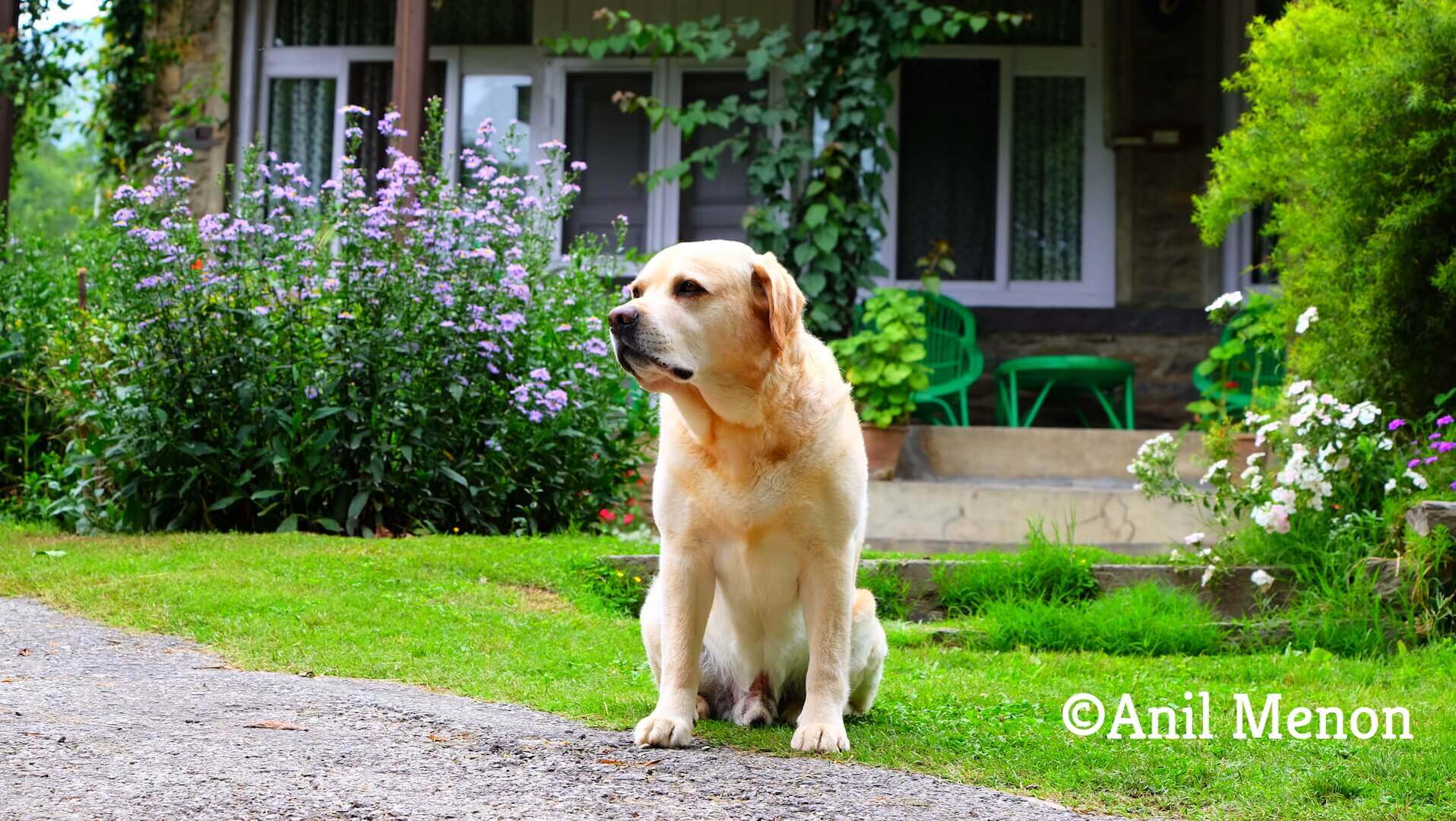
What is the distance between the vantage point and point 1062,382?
30.5ft

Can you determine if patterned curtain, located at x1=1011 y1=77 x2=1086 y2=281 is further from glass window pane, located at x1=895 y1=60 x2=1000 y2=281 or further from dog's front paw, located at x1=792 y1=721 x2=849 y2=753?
dog's front paw, located at x1=792 y1=721 x2=849 y2=753

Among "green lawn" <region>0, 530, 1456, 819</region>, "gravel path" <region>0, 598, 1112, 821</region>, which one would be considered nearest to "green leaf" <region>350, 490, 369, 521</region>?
"green lawn" <region>0, 530, 1456, 819</region>

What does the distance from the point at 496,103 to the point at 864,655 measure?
805 centimetres

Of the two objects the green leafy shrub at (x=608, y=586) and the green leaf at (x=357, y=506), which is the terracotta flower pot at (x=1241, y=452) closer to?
the green leafy shrub at (x=608, y=586)

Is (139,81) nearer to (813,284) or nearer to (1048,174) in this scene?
(813,284)

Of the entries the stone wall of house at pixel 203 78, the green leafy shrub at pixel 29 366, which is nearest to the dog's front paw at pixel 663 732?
the green leafy shrub at pixel 29 366

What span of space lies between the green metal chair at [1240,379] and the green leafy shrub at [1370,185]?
267 cm

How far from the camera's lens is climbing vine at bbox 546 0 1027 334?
8742 millimetres

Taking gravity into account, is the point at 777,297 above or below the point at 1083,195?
below

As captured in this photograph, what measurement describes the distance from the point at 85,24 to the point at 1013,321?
7.05 m

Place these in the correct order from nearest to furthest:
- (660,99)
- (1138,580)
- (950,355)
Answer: (1138,580)
(950,355)
(660,99)

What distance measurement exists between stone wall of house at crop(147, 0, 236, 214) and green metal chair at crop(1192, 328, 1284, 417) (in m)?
7.11

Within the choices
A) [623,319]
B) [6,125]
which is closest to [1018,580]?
[623,319]

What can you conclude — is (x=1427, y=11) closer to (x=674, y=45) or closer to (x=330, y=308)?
(x=330, y=308)
